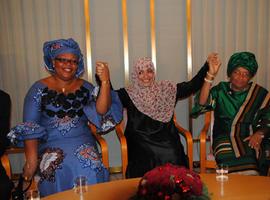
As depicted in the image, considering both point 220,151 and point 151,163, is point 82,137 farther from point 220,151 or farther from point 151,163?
point 220,151

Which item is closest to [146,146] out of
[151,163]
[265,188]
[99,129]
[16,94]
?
[151,163]

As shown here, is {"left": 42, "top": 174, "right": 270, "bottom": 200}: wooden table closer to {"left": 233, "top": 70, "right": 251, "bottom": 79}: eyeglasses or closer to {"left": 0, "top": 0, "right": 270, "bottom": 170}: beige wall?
{"left": 233, "top": 70, "right": 251, "bottom": 79}: eyeglasses

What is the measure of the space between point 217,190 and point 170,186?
0.46 meters

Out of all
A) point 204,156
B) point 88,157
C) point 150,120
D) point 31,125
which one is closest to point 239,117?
point 204,156

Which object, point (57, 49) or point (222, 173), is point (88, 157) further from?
point (222, 173)

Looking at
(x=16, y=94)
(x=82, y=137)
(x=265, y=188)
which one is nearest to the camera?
(x=265, y=188)

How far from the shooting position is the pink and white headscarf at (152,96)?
2987 millimetres

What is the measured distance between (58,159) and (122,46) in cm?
167

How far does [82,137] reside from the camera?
271cm

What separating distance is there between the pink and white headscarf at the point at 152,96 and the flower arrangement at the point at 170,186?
1373 mm

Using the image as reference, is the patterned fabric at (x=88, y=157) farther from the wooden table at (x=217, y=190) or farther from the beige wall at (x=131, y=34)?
the beige wall at (x=131, y=34)

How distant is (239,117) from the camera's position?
299cm

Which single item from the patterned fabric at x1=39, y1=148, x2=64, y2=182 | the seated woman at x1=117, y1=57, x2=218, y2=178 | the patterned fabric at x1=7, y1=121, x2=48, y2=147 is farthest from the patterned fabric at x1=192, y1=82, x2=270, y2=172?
the patterned fabric at x1=7, y1=121, x2=48, y2=147

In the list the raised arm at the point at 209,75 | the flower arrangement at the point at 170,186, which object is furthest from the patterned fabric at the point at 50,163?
the raised arm at the point at 209,75
